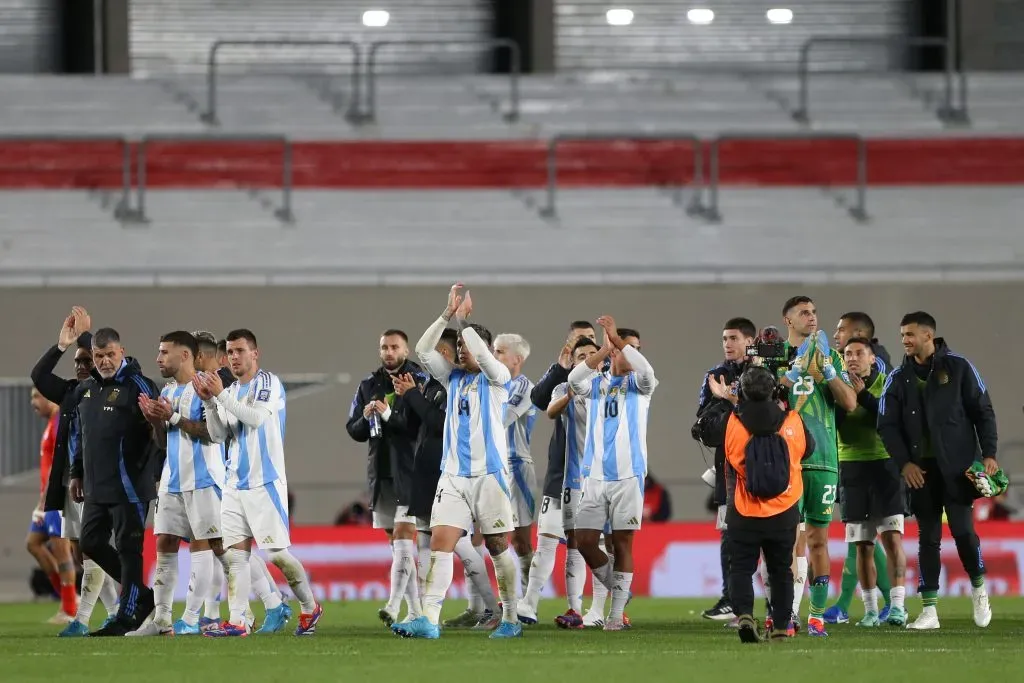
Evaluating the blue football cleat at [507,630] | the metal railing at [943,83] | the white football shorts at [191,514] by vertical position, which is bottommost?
the blue football cleat at [507,630]

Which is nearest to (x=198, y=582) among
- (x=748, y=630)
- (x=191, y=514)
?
(x=191, y=514)

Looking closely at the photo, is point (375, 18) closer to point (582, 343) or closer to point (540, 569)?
point (582, 343)

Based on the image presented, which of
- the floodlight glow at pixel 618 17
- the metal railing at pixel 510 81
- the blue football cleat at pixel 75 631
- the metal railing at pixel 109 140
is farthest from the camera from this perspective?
the floodlight glow at pixel 618 17

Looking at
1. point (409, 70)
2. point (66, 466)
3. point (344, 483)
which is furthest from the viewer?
point (409, 70)

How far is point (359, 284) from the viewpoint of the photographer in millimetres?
20688

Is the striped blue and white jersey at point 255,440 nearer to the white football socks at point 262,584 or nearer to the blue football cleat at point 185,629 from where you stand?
the white football socks at point 262,584

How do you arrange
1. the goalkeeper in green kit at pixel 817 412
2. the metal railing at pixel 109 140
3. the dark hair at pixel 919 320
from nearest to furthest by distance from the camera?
the goalkeeper in green kit at pixel 817 412
the dark hair at pixel 919 320
the metal railing at pixel 109 140

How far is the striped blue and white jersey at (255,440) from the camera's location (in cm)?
1169

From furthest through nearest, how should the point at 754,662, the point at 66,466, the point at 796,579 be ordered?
the point at 66,466 → the point at 796,579 → the point at 754,662

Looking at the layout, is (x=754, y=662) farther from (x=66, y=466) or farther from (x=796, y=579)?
(x=66, y=466)

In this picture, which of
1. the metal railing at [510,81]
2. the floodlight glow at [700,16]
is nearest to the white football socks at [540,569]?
the metal railing at [510,81]

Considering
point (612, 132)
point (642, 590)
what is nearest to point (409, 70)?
point (612, 132)

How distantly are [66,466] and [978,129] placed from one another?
50.9 ft

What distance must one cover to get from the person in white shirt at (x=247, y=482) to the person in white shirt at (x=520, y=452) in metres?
1.87
